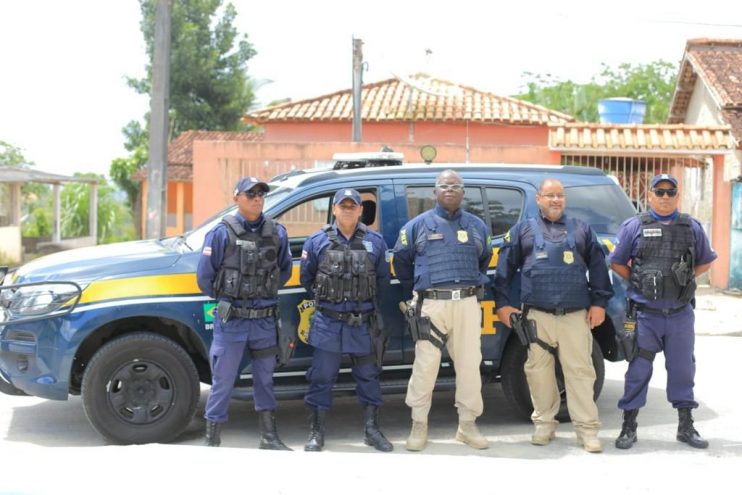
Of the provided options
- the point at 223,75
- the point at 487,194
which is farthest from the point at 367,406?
the point at 223,75

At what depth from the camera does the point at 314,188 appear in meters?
6.66

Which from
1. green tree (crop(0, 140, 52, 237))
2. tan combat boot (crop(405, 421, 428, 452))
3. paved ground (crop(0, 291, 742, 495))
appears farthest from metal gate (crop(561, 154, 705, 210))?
green tree (crop(0, 140, 52, 237))

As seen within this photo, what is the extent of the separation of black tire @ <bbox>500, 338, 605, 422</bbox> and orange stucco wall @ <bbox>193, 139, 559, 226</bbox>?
856 cm

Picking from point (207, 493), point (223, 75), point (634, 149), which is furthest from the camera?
point (223, 75)

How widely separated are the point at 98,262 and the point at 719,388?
5.51 meters

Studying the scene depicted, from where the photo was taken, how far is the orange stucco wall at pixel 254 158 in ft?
50.2

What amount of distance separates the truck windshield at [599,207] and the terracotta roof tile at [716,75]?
36.4ft

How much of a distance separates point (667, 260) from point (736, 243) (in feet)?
35.7

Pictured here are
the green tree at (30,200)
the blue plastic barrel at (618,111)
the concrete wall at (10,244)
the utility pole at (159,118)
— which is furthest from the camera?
the green tree at (30,200)

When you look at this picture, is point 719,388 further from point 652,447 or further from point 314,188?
point 314,188

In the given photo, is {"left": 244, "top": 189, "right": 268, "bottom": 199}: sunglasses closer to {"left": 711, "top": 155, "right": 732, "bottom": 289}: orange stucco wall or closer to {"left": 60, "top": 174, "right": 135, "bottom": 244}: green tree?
{"left": 711, "top": 155, "right": 732, "bottom": 289}: orange stucco wall

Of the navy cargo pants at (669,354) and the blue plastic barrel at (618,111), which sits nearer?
the navy cargo pants at (669,354)

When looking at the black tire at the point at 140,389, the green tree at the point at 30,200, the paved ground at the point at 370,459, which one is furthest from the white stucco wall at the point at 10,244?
the black tire at the point at 140,389

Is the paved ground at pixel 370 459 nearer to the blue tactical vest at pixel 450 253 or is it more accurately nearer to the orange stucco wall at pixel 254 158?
the blue tactical vest at pixel 450 253
